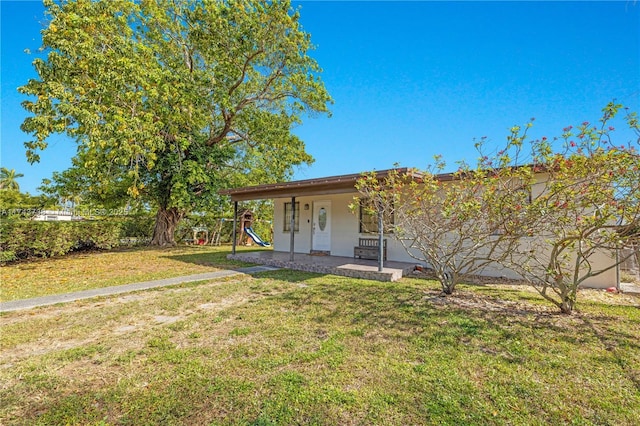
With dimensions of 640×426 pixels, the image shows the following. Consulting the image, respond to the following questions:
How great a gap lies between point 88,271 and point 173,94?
7187mm

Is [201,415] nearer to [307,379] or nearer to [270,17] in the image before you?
[307,379]

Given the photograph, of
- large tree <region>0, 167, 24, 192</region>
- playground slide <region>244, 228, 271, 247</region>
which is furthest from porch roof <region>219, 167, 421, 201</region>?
large tree <region>0, 167, 24, 192</region>

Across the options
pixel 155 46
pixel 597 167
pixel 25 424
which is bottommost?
pixel 25 424

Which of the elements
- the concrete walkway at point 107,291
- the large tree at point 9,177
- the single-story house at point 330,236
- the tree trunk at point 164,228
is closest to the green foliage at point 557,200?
the single-story house at point 330,236

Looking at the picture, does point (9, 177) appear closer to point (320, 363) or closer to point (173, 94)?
point (173, 94)

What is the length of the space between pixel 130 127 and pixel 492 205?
1088 centimetres

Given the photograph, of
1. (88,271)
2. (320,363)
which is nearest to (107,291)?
(88,271)

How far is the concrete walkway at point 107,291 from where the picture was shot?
5.29 meters

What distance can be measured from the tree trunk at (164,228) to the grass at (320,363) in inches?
420

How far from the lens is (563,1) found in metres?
7.22

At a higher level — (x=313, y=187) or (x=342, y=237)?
(x=313, y=187)

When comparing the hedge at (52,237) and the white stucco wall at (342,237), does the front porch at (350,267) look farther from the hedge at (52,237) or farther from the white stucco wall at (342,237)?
the hedge at (52,237)

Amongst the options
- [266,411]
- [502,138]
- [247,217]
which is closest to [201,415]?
[266,411]

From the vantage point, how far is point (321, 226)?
12.0m
